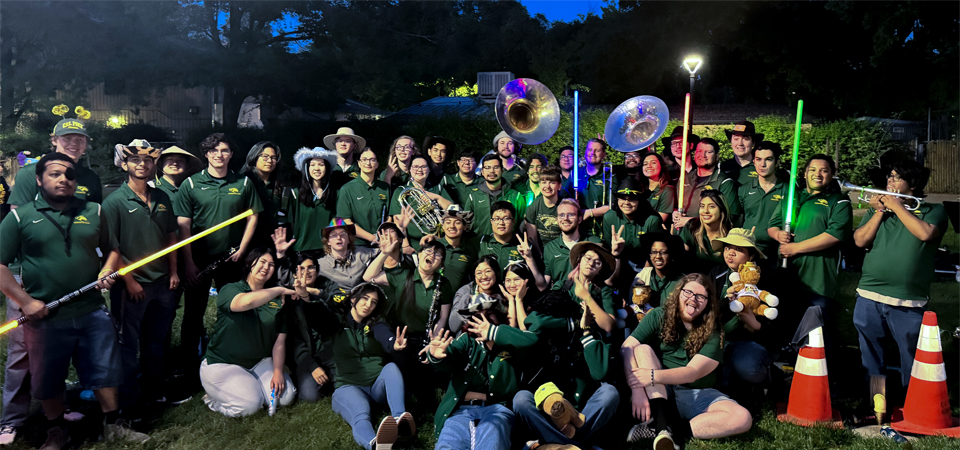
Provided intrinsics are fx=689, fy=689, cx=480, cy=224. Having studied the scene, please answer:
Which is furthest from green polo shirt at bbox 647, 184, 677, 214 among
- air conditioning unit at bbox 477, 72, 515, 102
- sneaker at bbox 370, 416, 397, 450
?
air conditioning unit at bbox 477, 72, 515, 102

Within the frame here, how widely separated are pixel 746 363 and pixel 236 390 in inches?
156

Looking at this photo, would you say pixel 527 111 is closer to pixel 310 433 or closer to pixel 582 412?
pixel 582 412

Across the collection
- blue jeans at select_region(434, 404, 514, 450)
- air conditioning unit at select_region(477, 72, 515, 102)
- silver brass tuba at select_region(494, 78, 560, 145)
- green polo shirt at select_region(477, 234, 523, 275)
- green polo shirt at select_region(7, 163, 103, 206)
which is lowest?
blue jeans at select_region(434, 404, 514, 450)

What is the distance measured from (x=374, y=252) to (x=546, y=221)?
1610mm

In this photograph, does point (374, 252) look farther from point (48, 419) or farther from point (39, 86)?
point (39, 86)

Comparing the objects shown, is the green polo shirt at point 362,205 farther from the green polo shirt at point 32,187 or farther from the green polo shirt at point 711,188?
the green polo shirt at point 711,188

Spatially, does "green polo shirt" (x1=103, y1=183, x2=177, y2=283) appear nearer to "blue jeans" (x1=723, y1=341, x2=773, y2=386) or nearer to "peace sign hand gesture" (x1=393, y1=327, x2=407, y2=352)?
"peace sign hand gesture" (x1=393, y1=327, x2=407, y2=352)

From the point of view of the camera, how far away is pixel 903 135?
26141mm

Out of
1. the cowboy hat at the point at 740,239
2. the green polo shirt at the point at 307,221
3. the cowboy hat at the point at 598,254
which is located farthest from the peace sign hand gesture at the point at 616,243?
the green polo shirt at the point at 307,221

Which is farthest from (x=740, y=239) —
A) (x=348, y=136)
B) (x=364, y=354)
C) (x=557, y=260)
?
(x=348, y=136)

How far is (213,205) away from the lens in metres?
6.12

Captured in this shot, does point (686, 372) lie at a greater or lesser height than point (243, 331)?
lesser

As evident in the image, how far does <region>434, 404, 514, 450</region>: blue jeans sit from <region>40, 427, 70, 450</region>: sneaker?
262 centimetres

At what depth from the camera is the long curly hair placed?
4.92m
